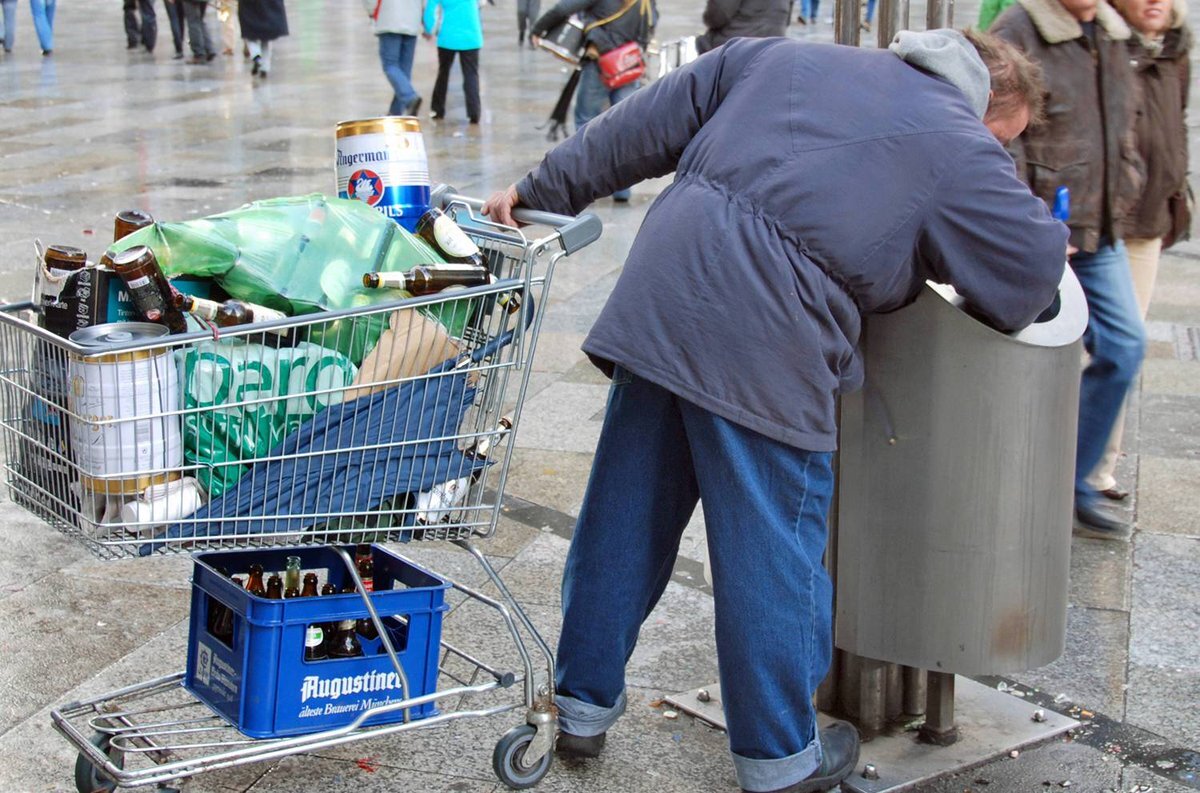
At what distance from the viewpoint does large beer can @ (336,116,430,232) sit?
3373 millimetres

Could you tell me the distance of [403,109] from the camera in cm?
1292

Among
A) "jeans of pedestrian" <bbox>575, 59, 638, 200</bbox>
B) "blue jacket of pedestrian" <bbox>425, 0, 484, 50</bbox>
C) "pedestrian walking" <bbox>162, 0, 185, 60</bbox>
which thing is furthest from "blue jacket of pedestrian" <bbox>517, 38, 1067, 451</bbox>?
"pedestrian walking" <bbox>162, 0, 185, 60</bbox>

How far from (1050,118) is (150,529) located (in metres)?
2.93

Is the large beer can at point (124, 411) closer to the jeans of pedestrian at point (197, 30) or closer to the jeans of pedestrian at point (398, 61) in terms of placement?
the jeans of pedestrian at point (398, 61)

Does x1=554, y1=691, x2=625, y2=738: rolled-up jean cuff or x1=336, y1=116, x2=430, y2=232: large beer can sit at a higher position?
x1=336, y1=116, x2=430, y2=232: large beer can

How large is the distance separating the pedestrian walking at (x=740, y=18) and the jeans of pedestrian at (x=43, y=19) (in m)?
11.4

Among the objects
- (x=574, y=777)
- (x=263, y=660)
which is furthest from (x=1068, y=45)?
(x=263, y=660)

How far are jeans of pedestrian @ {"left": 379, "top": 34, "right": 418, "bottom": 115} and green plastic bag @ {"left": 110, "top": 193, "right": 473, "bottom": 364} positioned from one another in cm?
989

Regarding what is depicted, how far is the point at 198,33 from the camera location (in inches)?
701

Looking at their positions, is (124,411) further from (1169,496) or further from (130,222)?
(1169,496)

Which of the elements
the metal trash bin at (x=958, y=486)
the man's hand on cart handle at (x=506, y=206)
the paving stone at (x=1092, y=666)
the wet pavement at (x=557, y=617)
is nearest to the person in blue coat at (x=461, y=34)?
the wet pavement at (x=557, y=617)

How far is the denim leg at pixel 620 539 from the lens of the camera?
3111 mm

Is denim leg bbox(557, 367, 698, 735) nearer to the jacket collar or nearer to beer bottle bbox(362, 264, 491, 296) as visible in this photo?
beer bottle bbox(362, 264, 491, 296)

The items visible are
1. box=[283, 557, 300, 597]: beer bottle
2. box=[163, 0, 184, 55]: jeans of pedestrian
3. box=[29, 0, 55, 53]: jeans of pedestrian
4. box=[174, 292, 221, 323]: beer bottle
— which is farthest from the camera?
Answer: box=[163, 0, 184, 55]: jeans of pedestrian
